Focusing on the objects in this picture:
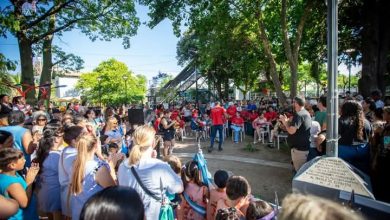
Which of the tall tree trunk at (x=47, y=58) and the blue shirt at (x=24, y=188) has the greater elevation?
the tall tree trunk at (x=47, y=58)

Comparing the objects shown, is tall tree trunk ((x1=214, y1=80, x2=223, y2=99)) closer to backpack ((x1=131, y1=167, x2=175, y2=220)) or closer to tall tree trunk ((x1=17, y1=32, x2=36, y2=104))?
tall tree trunk ((x1=17, y1=32, x2=36, y2=104))

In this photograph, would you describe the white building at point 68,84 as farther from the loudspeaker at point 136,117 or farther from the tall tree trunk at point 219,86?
the loudspeaker at point 136,117

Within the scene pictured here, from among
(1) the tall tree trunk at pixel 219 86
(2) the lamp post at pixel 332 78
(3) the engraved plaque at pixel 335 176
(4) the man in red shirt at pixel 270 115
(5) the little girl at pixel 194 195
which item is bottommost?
(5) the little girl at pixel 194 195

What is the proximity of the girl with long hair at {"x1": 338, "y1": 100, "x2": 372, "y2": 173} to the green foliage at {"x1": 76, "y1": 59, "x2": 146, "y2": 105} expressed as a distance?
43.0 meters

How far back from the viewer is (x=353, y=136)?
3.63 meters

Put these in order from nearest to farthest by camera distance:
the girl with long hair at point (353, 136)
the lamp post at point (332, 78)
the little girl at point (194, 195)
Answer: the lamp post at point (332, 78)
the little girl at point (194, 195)
the girl with long hair at point (353, 136)

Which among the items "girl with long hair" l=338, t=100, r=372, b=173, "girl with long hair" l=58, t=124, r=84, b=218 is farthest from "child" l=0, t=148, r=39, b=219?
"girl with long hair" l=338, t=100, r=372, b=173

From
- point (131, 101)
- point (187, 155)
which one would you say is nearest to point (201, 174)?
point (187, 155)

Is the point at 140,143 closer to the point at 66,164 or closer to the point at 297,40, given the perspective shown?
the point at 66,164

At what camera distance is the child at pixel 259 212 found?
2.53 m

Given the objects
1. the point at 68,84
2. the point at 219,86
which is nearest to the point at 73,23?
the point at 219,86

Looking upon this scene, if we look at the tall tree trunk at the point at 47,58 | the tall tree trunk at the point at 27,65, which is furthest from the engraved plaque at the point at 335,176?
the tall tree trunk at the point at 47,58

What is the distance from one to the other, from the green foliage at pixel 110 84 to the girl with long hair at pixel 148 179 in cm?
4310

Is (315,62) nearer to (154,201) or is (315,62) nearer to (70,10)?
(70,10)
